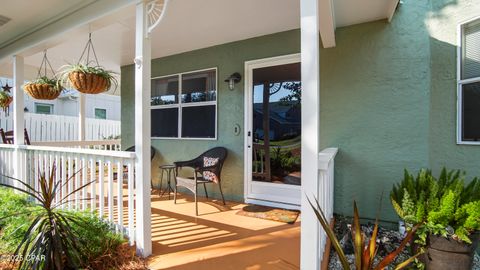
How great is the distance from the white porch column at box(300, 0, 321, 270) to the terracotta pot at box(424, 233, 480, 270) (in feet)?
3.43

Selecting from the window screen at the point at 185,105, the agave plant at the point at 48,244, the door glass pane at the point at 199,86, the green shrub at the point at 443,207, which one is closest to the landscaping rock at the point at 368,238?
the green shrub at the point at 443,207

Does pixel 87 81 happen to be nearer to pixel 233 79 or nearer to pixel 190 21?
pixel 190 21

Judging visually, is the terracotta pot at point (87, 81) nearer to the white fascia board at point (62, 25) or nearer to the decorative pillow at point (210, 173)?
the white fascia board at point (62, 25)

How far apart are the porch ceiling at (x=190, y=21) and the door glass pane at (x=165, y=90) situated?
0.67 metres

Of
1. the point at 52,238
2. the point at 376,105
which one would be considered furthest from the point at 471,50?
the point at 52,238

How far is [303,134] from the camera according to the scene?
5.75 feet

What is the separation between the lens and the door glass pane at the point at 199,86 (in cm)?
456

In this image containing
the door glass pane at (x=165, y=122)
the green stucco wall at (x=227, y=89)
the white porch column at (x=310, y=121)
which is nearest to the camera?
the white porch column at (x=310, y=121)

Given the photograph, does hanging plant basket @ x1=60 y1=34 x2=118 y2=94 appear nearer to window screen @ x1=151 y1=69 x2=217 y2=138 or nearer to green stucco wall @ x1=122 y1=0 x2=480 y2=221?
window screen @ x1=151 y1=69 x2=217 y2=138

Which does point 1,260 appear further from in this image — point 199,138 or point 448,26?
point 448,26

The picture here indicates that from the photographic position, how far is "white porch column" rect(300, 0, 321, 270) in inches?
67.2

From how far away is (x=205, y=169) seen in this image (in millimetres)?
3877

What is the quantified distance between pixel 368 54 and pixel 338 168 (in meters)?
1.47

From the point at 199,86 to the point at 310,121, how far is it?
3.33 metres
